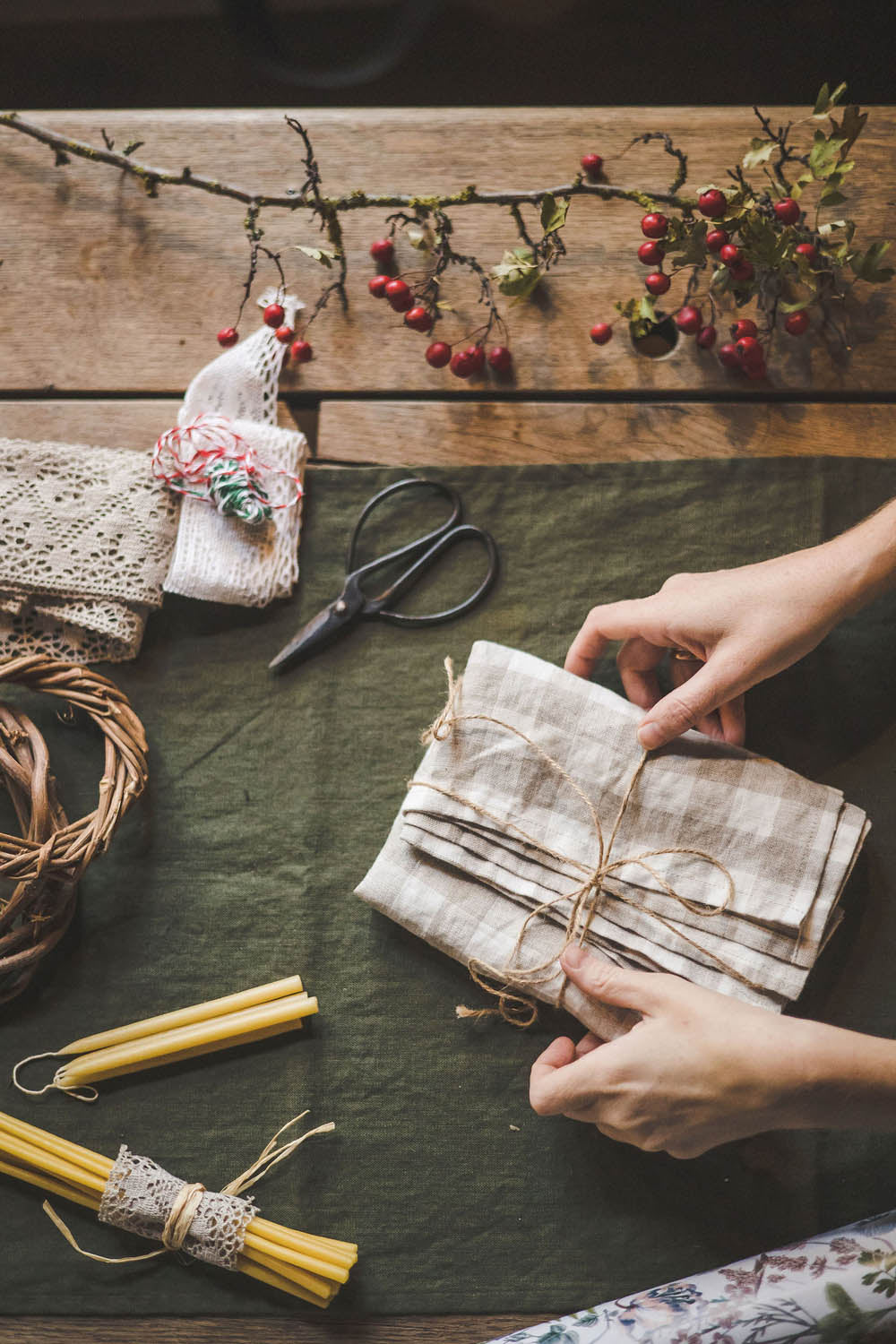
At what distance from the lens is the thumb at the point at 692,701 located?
102 cm

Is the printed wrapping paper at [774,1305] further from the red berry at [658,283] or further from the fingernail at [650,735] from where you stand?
the red berry at [658,283]

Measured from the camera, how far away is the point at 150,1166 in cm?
106

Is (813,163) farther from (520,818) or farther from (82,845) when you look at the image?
(82,845)

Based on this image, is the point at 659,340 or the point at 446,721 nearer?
the point at 446,721

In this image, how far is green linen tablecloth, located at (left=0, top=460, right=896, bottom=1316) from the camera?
3.44 ft

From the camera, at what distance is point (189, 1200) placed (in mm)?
1029

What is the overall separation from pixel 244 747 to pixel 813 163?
0.94m

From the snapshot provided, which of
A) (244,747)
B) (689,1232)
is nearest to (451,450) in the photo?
(244,747)

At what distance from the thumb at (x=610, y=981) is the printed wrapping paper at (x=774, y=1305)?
287 millimetres

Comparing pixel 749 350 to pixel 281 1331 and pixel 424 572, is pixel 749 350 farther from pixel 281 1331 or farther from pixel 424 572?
pixel 281 1331

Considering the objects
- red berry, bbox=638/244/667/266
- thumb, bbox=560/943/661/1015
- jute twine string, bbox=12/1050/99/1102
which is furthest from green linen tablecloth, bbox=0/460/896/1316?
red berry, bbox=638/244/667/266

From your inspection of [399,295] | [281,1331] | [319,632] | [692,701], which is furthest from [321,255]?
[281,1331]

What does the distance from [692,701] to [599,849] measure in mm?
188

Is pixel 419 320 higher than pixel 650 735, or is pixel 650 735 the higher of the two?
pixel 419 320
